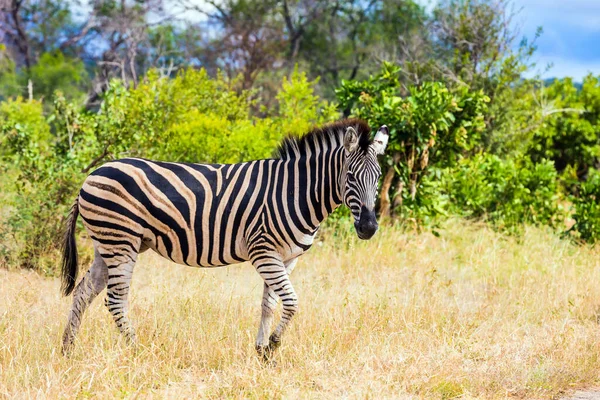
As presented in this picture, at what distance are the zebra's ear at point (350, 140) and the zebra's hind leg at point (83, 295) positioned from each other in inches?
79.0

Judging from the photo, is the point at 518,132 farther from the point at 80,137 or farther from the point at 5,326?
the point at 5,326

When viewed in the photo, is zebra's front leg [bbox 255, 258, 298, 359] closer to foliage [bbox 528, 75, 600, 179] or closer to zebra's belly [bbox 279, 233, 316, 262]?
zebra's belly [bbox 279, 233, 316, 262]

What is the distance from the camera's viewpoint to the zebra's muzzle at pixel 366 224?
4.63 meters

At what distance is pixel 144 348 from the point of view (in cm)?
482

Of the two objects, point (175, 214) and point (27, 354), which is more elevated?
point (175, 214)

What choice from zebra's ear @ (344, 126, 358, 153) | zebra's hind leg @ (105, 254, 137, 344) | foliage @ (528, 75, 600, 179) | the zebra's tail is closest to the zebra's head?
zebra's ear @ (344, 126, 358, 153)

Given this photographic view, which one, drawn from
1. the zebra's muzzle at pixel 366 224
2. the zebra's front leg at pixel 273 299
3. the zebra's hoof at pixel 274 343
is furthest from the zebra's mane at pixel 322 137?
the zebra's hoof at pixel 274 343

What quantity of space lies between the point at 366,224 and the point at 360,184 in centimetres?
29

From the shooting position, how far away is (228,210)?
4941 mm

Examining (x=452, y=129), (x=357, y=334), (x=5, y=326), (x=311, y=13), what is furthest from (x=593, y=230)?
(x=311, y=13)

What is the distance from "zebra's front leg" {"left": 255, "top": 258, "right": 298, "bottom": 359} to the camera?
4777 millimetres

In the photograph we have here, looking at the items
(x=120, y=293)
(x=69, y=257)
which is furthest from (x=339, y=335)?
(x=69, y=257)

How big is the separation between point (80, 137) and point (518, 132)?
334 inches

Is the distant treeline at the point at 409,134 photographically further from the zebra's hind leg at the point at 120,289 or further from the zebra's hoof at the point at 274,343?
the zebra's hoof at the point at 274,343
